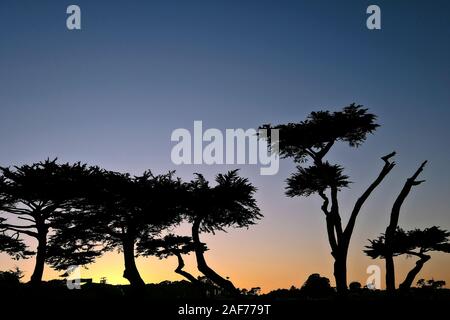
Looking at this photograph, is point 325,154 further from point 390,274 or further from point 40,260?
point 40,260

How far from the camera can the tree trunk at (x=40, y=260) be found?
29980 millimetres

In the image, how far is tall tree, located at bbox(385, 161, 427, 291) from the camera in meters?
21.7

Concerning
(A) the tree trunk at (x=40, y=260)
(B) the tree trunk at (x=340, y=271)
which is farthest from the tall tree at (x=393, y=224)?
(A) the tree trunk at (x=40, y=260)

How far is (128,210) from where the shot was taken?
2945 cm

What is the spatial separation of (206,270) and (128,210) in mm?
8012

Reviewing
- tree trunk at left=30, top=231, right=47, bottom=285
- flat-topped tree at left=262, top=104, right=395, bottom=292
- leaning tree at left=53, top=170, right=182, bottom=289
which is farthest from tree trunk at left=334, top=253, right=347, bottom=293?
tree trunk at left=30, top=231, right=47, bottom=285

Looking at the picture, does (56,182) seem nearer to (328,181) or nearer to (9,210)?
(9,210)

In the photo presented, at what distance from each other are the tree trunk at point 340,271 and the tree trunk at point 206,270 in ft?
18.2

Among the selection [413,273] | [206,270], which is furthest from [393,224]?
[206,270]

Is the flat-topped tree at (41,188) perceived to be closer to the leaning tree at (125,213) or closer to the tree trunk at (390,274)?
the leaning tree at (125,213)

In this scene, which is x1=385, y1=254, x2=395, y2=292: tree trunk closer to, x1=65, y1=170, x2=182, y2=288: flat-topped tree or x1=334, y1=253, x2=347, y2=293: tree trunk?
x1=334, y1=253, x2=347, y2=293: tree trunk

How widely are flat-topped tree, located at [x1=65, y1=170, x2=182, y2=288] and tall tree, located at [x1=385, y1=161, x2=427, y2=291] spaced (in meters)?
13.4

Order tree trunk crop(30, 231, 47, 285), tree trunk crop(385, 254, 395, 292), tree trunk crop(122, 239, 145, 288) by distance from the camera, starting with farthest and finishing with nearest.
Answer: tree trunk crop(30, 231, 47, 285) → tree trunk crop(122, 239, 145, 288) → tree trunk crop(385, 254, 395, 292)
